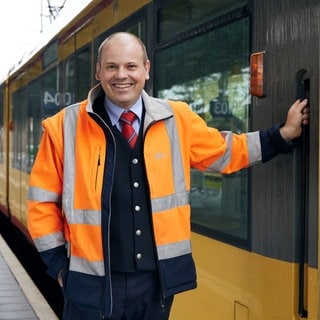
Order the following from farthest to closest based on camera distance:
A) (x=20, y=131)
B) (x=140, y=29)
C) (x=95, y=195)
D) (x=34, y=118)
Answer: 1. (x=20, y=131)
2. (x=34, y=118)
3. (x=140, y=29)
4. (x=95, y=195)

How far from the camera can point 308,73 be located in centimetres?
245

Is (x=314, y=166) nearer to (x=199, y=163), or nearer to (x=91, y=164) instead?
(x=199, y=163)

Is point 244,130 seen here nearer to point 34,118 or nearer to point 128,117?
point 128,117

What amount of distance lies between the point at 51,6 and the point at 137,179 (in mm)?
12238

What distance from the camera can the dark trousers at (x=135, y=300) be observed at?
245 centimetres

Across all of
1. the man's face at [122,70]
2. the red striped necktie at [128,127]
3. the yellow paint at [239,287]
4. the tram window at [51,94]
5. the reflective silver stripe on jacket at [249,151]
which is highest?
the tram window at [51,94]

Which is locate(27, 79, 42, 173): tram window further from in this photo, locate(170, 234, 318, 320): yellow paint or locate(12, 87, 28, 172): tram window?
locate(170, 234, 318, 320): yellow paint

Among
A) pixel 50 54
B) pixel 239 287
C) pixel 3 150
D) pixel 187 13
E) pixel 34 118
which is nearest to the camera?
pixel 239 287

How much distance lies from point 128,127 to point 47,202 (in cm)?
42

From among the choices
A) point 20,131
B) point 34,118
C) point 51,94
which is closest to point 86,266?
point 51,94

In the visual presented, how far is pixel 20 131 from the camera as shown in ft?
31.4

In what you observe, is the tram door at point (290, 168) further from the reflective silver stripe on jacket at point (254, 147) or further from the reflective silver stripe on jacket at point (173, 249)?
the reflective silver stripe on jacket at point (173, 249)

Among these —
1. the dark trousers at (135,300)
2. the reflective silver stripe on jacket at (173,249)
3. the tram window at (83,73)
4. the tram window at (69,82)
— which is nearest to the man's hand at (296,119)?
the reflective silver stripe on jacket at (173,249)

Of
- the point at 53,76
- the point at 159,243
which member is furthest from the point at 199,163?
the point at 53,76
